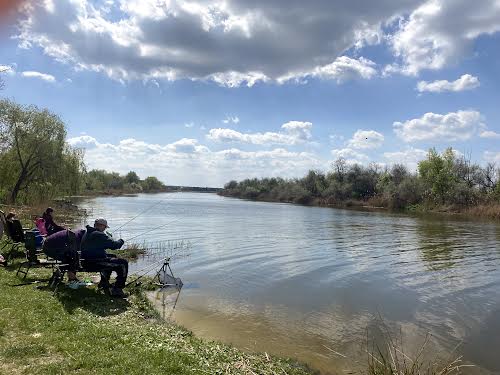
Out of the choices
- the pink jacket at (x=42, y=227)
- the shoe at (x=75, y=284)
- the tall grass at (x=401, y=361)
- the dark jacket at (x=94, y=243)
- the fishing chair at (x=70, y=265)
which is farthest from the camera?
the pink jacket at (x=42, y=227)

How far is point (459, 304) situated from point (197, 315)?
24.9 feet

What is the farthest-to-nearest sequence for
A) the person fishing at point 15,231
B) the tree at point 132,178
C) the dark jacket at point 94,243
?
1. the tree at point 132,178
2. the person fishing at point 15,231
3. the dark jacket at point 94,243

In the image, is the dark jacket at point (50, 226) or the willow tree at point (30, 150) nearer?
the dark jacket at point (50, 226)

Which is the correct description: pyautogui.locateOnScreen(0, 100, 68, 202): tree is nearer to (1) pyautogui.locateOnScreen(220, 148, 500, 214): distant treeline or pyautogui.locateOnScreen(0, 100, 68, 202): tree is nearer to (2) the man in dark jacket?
(2) the man in dark jacket

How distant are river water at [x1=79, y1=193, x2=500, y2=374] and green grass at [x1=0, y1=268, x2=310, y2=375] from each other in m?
1.39

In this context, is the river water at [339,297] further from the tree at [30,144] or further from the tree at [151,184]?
the tree at [151,184]

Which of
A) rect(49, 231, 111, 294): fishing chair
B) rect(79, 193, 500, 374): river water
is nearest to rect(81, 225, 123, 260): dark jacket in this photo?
rect(49, 231, 111, 294): fishing chair

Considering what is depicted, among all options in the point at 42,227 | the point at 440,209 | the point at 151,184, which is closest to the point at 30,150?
the point at 42,227

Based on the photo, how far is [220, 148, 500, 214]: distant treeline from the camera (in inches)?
2557

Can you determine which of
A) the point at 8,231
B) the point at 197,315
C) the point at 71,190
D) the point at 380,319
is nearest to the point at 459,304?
the point at 380,319

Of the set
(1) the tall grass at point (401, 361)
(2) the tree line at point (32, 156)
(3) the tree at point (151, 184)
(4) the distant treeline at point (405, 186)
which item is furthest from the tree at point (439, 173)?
(3) the tree at point (151, 184)

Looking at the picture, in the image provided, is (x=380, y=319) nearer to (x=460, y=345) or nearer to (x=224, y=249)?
(x=460, y=345)

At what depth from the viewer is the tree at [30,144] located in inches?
1444

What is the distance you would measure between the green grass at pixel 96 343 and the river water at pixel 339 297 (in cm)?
139
